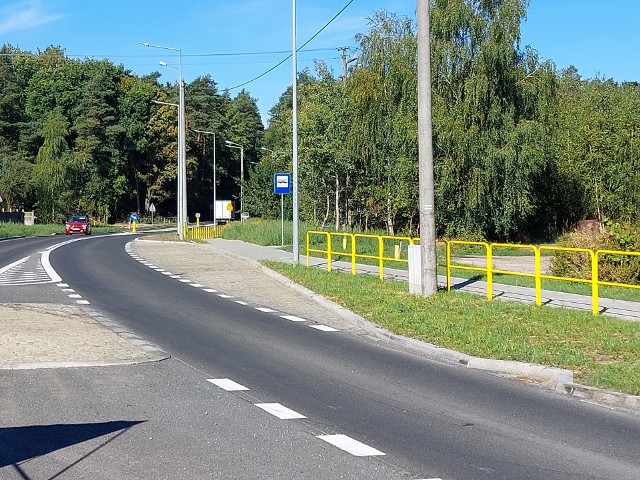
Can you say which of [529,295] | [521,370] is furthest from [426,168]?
[521,370]

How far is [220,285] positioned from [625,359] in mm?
13056

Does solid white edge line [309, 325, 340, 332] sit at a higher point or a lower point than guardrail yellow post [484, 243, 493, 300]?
lower

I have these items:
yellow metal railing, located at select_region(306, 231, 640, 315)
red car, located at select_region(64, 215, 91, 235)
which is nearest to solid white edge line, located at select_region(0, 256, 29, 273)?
yellow metal railing, located at select_region(306, 231, 640, 315)

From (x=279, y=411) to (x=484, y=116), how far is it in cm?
3446

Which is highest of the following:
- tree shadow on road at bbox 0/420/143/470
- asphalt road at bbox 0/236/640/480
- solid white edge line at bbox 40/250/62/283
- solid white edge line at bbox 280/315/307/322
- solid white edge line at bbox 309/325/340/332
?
solid white edge line at bbox 40/250/62/283

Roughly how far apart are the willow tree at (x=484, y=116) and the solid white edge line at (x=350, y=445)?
33.4m

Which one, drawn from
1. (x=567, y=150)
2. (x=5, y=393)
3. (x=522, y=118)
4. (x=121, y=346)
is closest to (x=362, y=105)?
(x=522, y=118)

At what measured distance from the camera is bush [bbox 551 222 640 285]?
19234 millimetres

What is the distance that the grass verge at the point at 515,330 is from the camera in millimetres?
10216

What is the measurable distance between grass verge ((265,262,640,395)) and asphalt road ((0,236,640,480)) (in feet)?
2.31

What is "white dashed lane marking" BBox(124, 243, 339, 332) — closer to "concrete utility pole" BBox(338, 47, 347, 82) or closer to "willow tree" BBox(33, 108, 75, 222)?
"concrete utility pole" BBox(338, 47, 347, 82)

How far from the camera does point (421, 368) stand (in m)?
10.7

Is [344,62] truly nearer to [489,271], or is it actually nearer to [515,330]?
[489,271]

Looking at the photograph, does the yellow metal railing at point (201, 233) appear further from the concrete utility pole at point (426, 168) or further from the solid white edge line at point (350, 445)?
the solid white edge line at point (350, 445)
